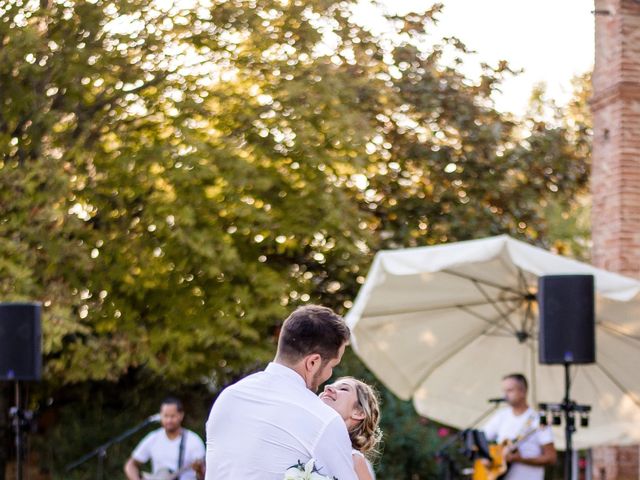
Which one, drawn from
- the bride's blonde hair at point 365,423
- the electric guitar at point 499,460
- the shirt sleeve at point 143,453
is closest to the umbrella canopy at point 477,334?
the electric guitar at point 499,460

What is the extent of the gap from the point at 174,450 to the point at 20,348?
156 cm

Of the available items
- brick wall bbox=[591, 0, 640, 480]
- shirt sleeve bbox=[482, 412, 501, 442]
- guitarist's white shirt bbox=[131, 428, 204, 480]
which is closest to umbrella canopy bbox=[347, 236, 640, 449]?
shirt sleeve bbox=[482, 412, 501, 442]

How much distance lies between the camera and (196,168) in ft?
51.0

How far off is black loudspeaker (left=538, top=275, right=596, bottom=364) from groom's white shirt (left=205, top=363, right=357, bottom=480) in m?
5.79

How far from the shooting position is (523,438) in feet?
33.1

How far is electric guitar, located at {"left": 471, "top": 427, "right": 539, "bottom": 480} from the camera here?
1009 centimetres

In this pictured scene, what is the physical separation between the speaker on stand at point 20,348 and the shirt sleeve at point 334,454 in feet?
24.5

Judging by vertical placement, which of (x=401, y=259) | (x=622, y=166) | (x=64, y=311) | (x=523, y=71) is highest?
(x=401, y=259)

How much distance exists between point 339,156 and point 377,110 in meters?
2.64

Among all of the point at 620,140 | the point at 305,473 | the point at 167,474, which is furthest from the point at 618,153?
the point at 305,473

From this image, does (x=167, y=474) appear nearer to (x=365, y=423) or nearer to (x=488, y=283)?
(x=488, y=283)

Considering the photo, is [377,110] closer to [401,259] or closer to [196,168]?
[196,168]

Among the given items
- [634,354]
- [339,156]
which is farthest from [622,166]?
[339,156]

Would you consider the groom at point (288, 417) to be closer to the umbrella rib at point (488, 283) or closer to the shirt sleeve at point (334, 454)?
the shirt sleeve at point (334, 454)
